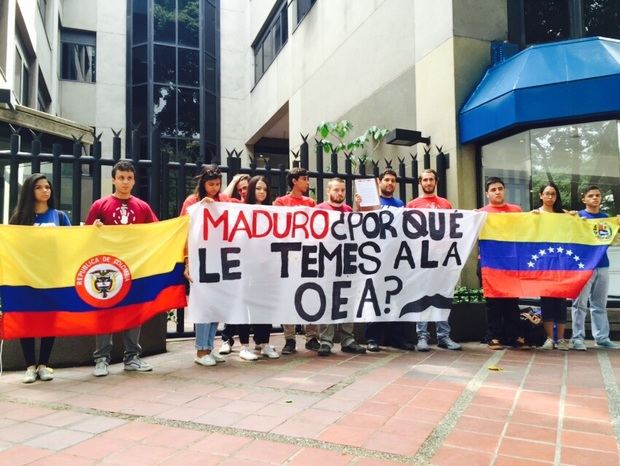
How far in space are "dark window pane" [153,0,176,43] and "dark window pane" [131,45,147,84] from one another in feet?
2.80

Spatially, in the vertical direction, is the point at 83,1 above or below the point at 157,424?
above

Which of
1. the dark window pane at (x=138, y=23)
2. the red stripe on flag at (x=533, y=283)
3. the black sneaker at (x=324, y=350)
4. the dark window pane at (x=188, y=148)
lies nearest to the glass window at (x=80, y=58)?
the dark window pane at (x=138, y=23)

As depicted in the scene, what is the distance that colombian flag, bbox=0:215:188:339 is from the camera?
4480 mm

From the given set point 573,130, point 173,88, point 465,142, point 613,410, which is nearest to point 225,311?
point 613,410

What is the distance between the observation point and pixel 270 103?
19172mm

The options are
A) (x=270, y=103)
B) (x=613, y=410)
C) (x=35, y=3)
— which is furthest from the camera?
(x=270, y=103)

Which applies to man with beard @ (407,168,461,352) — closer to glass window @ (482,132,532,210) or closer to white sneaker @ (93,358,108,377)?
glass window @ (482,132,532,210)

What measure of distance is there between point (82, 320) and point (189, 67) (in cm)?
1922

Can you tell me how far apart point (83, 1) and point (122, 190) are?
20344mm

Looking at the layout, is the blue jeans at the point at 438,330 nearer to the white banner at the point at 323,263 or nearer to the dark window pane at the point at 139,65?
the white banner at the point at 323,263

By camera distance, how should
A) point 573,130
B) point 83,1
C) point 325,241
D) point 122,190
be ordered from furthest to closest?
1. point 83,1
2. point 573,130
3. point 325,241
4. point 122,190

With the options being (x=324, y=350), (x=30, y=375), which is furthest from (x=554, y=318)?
(x=30, y=375)

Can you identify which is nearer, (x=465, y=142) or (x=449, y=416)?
(x=449, y=416)

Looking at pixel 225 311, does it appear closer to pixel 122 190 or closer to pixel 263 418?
pixel 122 190
